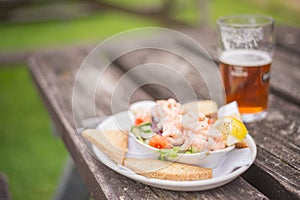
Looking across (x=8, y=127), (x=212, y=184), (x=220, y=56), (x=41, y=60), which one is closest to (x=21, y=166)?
(x=8, y=127)

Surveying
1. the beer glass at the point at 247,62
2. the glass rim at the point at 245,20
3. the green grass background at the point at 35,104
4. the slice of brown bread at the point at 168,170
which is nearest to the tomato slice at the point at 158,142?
the slice of brown bread at the point at 168,170

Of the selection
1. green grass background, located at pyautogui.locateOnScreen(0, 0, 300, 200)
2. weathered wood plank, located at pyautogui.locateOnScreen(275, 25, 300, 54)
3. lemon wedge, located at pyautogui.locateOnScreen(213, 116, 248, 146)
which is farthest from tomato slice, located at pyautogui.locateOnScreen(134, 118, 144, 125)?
green grass background, located at pyautogui.locateOnScreen(0, 0, 300, 200)

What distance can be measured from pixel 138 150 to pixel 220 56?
44 centimetres

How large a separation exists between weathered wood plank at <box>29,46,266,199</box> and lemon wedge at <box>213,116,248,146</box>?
0.09 meters

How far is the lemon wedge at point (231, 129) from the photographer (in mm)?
962

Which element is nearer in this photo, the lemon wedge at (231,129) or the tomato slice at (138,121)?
the lemon wedge at (231,129)

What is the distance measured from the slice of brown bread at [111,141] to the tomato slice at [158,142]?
76 millimetres

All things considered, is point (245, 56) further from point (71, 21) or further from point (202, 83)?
point (71, 21)

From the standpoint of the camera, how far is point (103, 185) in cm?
96

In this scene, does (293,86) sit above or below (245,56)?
below

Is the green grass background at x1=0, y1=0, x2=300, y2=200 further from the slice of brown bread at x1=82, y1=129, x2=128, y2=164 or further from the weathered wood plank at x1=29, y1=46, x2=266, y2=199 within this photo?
the slice of brown bread at x1=82, y1=129, x2=128, y2=164

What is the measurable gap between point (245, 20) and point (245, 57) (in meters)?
0.16

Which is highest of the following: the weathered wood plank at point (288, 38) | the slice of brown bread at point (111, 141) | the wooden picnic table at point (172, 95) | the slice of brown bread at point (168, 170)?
the slice of brown bread at point (168, 170)

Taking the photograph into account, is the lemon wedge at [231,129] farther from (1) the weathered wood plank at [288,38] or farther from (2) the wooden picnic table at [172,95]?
(1) the weathered wood plank at [288,38]
